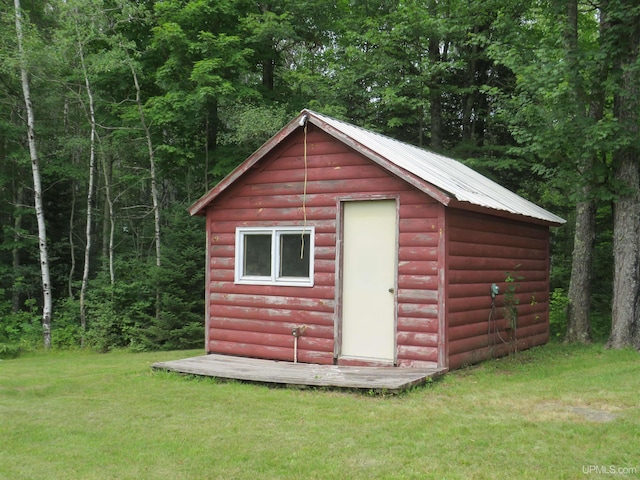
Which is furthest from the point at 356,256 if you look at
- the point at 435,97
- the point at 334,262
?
the point at 435,97

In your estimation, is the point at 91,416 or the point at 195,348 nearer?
the point at 91,416

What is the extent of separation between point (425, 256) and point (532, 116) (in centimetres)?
542

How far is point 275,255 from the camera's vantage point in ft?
34.5

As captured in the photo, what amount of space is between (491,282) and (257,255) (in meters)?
4.17

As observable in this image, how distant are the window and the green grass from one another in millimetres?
2191

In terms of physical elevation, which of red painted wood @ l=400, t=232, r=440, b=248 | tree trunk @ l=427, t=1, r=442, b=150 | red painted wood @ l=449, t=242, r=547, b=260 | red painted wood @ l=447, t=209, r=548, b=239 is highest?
tree trunk @ l=427, t=1, r=442, b=150

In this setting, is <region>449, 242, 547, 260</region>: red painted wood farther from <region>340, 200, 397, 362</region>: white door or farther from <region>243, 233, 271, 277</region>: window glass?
<region>243, 233, 271, 277</region>: window glass

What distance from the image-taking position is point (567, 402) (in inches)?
285

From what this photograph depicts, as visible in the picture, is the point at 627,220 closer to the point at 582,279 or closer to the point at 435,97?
the point at 582,279

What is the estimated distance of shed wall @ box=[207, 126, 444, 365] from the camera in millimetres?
9086

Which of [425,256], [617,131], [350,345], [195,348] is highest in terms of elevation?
[617,131]

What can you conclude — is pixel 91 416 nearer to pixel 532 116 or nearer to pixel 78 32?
pixel 532 116

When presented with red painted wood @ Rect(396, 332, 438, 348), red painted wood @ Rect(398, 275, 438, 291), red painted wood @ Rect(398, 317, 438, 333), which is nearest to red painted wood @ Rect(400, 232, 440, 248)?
red painted wood @ Rect(398, 275, 438, 291)

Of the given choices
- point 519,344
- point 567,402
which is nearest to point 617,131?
point 519,344
